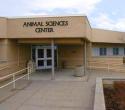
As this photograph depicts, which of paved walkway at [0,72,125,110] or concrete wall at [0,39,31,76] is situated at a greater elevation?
concrete wall at [0,39,31,76]

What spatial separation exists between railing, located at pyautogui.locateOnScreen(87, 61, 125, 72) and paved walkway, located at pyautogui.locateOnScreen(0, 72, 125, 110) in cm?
915

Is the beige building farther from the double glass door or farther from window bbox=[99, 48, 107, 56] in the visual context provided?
window bbox=[99, 48, 107, 56]

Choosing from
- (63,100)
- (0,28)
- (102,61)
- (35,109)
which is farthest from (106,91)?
(102,61)

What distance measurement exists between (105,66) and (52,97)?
588 inches

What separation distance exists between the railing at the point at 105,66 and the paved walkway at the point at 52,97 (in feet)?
30.0

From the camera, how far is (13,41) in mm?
23078

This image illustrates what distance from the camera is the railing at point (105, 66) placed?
2770cm

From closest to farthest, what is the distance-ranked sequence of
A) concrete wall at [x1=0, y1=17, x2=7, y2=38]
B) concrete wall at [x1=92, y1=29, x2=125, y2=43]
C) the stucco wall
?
the stucco wall → concrete wall at [x1=0, y1=17, x2=7, y2=38] → concrete wall at [x1=92, y1=29, x2=125, y2=43]

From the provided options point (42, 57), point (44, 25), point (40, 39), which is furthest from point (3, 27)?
point (42, 57)

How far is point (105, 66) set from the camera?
28.6 m

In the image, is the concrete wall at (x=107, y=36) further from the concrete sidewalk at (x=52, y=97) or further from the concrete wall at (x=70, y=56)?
the concrete sidewalk at (x=52, y=97)

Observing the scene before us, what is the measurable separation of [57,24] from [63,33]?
2.48 ft

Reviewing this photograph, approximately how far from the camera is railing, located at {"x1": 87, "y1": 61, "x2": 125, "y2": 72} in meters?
27.7

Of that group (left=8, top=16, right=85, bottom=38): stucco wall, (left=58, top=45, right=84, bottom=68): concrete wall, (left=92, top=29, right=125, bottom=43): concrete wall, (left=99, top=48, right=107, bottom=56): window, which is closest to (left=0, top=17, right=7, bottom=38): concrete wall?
(left=8, top=16, right=85, bottom=38): stucco wall
